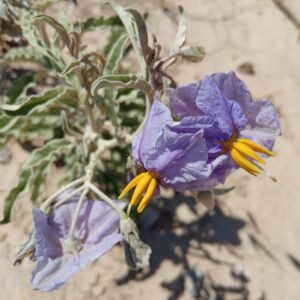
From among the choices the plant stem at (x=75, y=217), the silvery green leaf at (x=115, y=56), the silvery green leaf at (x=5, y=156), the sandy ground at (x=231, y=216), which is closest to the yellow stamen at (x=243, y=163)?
the plant stem at (x=75, y=217)

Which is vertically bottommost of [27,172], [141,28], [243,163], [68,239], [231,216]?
[231,216]

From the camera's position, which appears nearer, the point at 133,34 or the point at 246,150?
the point at 246,150

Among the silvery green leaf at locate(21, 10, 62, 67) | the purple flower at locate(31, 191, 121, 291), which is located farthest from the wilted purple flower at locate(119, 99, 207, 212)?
the silvery green leaf at locate(21, 10, 62, 67)

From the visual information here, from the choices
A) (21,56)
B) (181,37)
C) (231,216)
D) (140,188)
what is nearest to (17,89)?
(21,56)

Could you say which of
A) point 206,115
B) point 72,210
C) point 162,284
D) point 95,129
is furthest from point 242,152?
point 162,284

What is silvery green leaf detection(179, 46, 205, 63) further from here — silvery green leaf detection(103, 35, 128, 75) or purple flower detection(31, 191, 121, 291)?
purple flower detection(31, 191, 121, 291)

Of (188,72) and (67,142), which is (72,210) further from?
(188,72)

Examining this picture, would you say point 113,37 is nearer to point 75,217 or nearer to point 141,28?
point 141,28

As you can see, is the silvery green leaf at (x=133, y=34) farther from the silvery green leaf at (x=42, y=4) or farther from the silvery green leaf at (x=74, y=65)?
the silvery green leaf at (x=42, y=4)
